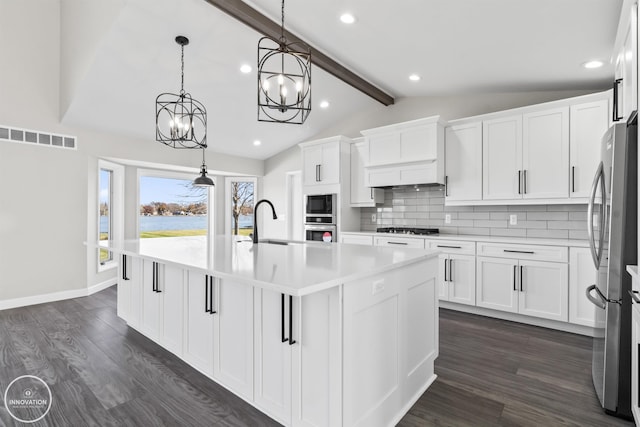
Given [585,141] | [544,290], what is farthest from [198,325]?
[585,141]

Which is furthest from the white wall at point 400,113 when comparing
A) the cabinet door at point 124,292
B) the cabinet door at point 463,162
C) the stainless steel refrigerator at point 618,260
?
the cabinet door at point 124,292

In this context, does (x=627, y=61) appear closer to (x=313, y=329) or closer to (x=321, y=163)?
(x=313, y=329)

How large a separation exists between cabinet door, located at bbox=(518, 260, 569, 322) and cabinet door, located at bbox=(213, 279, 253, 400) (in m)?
2.89

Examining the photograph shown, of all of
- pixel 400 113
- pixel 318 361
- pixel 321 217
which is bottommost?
pixel 318 361

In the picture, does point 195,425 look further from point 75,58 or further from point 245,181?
point 245,181

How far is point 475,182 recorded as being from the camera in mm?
3955

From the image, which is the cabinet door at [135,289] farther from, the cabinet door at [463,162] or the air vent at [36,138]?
the cabinet door at [463,162]

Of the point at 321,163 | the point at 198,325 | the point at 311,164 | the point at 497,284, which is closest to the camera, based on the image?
the point at 198,325

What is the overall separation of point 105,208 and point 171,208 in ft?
3.84

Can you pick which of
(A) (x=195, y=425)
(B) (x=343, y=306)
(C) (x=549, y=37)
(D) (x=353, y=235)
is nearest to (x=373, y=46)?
(C) (x=549, y=37)

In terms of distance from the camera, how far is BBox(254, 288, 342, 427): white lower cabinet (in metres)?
1.54

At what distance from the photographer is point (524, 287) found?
11.2 feet

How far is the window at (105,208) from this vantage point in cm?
516

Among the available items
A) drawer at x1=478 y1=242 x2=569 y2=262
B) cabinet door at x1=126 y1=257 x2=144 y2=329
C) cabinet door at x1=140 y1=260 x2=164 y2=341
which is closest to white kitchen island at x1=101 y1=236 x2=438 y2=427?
cabinet door at x1=140 y1=260 x2=164 y2=341
